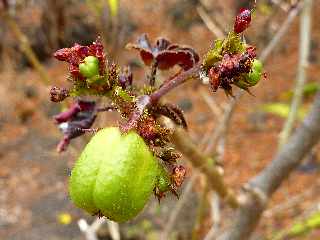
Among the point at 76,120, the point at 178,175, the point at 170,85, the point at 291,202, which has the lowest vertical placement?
the point at 178,175

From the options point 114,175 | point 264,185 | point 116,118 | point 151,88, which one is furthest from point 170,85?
point 116,118

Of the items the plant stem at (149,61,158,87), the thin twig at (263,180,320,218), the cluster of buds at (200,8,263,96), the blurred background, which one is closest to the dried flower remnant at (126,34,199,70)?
the plant stem at (149,61,158,87)

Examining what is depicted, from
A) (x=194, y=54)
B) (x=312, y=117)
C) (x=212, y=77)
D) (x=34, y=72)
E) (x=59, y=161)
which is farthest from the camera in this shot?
(x=34, y=72)

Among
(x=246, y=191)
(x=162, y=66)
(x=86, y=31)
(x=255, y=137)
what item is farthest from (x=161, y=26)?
(x=162, y=66)

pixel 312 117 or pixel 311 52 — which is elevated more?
pixel 311 52

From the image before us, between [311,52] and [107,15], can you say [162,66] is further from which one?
[311,52]

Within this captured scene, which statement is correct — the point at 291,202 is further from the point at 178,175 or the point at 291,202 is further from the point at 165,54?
the point at 178,175

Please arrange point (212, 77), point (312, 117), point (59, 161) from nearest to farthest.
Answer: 1. point (212, 77)
2. point (312, 117)
3. point (59, 161)
